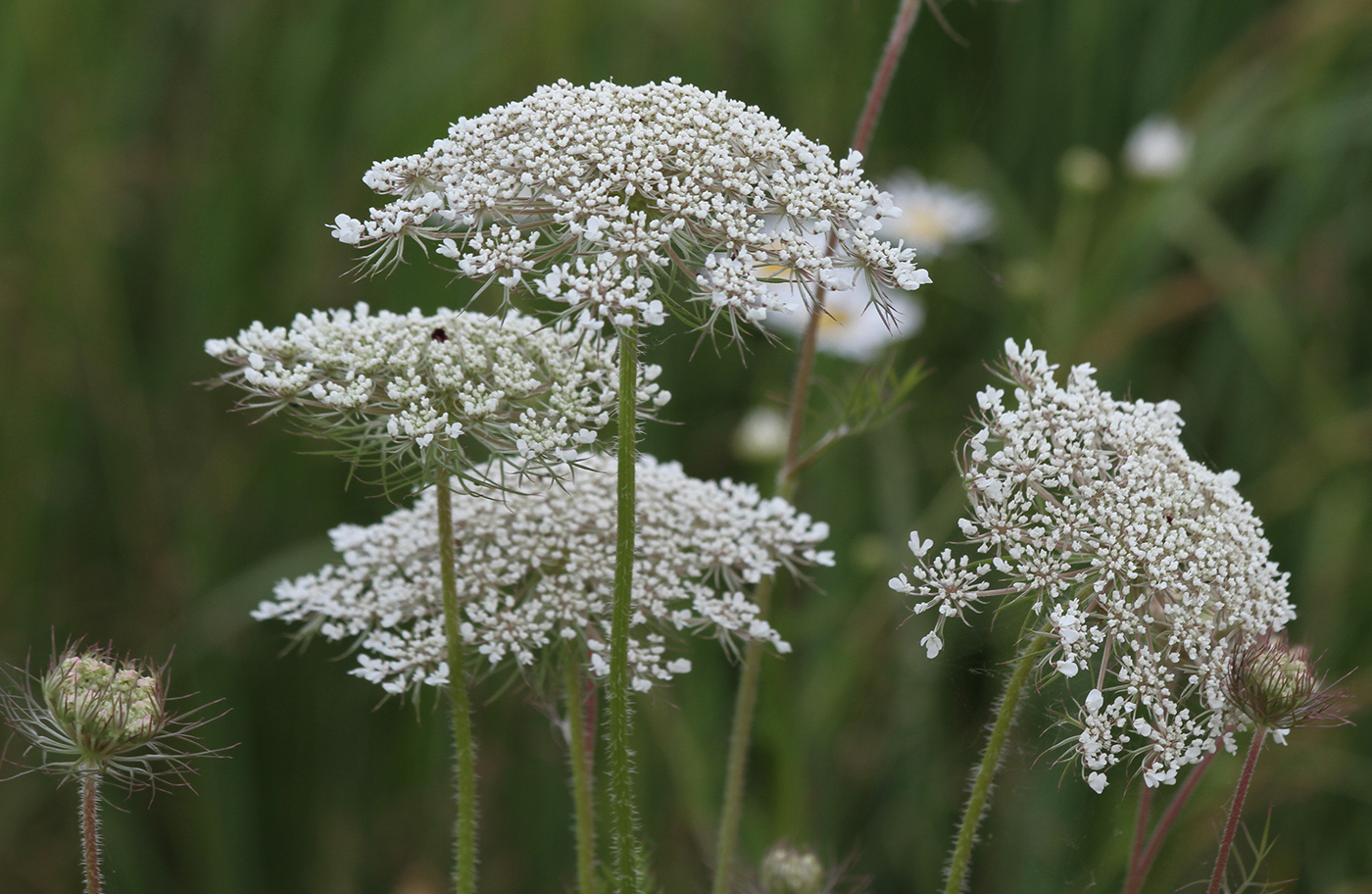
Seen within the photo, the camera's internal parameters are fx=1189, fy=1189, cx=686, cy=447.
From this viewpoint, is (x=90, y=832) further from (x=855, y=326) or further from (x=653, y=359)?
(x=855, y=326)

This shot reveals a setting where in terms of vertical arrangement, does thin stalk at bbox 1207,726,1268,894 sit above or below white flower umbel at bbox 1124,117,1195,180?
below

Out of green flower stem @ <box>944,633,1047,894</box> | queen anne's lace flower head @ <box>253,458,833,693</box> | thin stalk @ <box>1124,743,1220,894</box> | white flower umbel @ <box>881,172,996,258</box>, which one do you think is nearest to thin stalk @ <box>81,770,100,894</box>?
queen anne's lace flower head @ <box>253,458,833,693</box>

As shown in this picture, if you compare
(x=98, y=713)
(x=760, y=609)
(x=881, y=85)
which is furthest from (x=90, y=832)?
(x=881, y=85)

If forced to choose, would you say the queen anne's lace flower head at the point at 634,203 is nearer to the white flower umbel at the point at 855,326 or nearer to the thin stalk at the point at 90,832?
the thin stalk at the point at 90,832

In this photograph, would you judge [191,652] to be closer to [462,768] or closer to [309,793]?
[309,793]

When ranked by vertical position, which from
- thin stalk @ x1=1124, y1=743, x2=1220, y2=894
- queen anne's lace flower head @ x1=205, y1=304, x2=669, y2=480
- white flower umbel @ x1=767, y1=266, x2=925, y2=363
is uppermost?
white flower umbel @ x1=767, y1=266, x2=925, y2=363

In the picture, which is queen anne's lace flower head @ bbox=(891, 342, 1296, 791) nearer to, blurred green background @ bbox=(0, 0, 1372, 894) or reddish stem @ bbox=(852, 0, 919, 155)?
reddish stem @ bbox=(852, 0, 919, 155)

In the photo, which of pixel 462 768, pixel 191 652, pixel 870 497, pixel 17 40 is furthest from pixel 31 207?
pixel 462 768

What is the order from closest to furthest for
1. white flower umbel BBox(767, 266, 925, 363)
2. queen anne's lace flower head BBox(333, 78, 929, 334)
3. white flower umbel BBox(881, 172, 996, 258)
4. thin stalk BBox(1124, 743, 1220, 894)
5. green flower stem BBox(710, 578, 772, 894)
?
queen anne's lace flower head BBox(333, 78, 929, 334)
thin stalk BBox(1124, 743, 1220, 894)
green flower stem BBox(710, 578, 772, 894)
white flower umbel BBox(767, 266, 925, 363)
white flower umbel BBox(881, 172, 996, 258)
